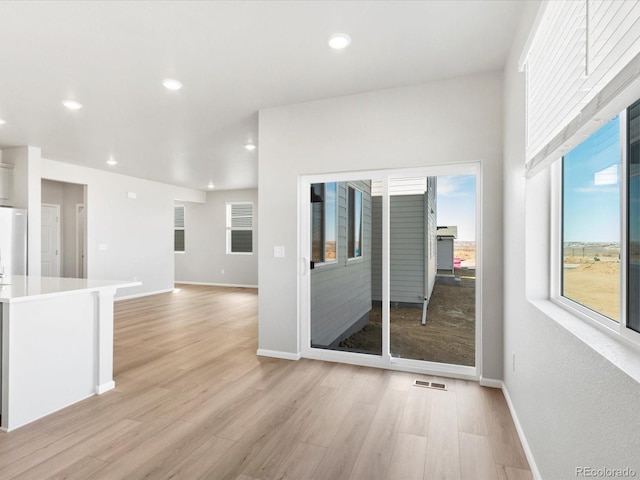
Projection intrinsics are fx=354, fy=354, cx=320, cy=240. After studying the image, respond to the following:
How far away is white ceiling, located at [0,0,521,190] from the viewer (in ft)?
7.41

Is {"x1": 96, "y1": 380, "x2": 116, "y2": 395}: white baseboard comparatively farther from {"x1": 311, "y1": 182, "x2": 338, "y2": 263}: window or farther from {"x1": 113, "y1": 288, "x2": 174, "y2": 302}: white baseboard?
{"x1": 113, "y1": 288, "x2": 174, "y2": 302}: white baseboard

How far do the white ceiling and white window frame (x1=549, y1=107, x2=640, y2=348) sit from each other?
1307mm

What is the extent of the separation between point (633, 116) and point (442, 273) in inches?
93.2

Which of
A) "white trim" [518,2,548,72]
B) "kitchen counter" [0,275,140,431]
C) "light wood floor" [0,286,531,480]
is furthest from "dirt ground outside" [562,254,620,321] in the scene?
"kitchen counter" [0,275,140,431]

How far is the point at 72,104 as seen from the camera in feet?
12.3

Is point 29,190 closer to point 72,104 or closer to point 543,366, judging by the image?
point 72,104

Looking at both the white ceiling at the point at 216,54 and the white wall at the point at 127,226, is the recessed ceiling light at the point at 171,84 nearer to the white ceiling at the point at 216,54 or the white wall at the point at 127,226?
the white ceiling at the point at 216,54

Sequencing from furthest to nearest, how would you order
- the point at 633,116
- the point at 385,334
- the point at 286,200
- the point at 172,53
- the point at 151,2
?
the point at 286,200, the point at 385,334, the point at 172,53, the point at 151,2, the point at 633,116

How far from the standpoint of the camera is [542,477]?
5.56 feet

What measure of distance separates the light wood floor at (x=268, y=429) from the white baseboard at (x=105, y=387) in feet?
0.17

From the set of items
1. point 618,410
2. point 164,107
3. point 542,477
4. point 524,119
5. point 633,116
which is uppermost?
point 164,107

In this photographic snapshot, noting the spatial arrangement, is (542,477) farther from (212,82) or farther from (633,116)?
(212,82)

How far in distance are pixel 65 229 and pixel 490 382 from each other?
8.67 metres

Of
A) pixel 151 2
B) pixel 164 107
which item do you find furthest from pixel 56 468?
pixel 164 107
